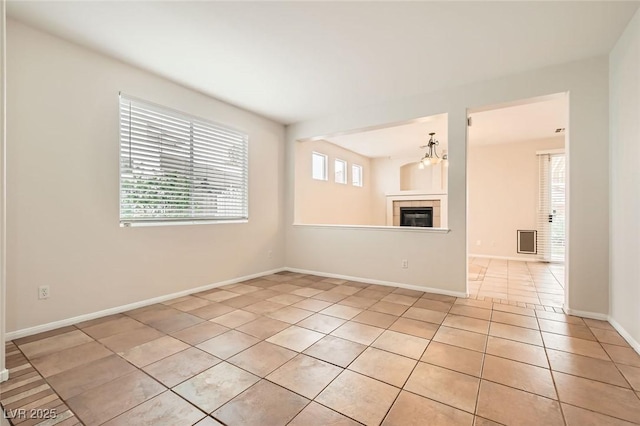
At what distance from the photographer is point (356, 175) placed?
8.52 meters

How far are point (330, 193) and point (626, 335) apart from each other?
5.52 metres

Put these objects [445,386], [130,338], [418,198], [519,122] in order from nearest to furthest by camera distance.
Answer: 1. [445,386]
2. [130,338]
3. [519,122]
4. [418,198]

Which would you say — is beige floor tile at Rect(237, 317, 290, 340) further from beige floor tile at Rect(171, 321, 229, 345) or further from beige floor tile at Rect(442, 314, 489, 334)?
beige floor tile at Rect(442, 314, 489, 334)

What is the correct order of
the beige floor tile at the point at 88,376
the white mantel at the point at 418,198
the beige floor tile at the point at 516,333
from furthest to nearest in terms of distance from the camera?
the white mantel at the point at 418,198, the beige floor tile at the point at 516,333, the beige floor tile at the point at 88,376

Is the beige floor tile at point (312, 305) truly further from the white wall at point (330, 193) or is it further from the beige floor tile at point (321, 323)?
the white wall at point (330, 193)

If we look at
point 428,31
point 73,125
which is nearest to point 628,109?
point 428,31

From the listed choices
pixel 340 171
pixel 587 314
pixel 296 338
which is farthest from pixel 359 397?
pixel 340 171

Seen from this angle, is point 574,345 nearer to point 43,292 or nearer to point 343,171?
point 43,292

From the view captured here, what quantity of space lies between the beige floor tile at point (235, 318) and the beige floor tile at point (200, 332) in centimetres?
8

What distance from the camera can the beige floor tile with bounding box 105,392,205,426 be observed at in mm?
1521

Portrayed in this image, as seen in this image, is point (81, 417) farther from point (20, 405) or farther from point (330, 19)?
point (330, 19)

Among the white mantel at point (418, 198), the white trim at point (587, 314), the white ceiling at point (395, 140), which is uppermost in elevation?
the white ceiling at point (395, 140)

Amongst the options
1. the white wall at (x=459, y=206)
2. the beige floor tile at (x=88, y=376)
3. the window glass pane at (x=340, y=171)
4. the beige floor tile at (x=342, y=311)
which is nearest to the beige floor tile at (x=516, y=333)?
the white wall at (x=459, y=206)

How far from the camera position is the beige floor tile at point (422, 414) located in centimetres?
151
